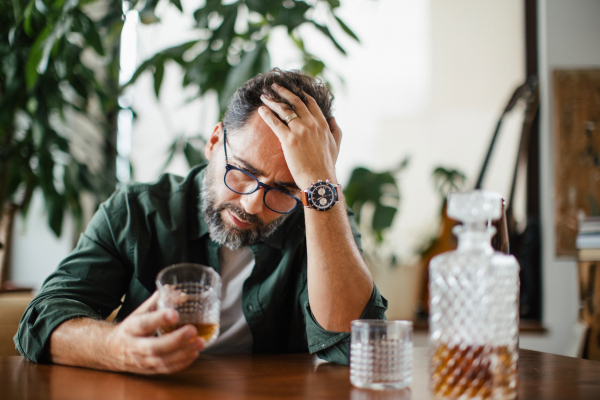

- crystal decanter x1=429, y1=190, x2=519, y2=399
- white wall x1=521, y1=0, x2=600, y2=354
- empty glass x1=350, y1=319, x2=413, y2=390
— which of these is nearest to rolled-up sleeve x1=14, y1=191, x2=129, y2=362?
empty glass x1=350, y1=319, x2=413, y2=390

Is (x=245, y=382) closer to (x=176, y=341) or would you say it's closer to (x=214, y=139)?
(x=176, y=341)

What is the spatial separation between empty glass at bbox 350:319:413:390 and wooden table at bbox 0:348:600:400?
0.02 metres

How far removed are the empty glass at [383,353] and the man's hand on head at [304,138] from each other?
0.46 metres

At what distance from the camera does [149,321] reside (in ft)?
2.27

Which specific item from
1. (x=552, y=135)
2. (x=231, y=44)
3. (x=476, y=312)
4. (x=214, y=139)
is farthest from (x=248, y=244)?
(x=552, y=135)

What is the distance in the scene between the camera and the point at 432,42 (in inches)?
122

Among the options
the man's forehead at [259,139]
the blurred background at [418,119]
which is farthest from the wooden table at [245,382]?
the blurred background at [418,119]

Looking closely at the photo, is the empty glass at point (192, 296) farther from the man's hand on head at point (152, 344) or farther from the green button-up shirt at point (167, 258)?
the green button-up shirt at point (167, 258)

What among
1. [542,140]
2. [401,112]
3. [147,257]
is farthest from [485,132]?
[147,257]

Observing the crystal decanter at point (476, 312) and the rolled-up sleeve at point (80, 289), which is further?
the rolled-up sleeve at point (80, 289)

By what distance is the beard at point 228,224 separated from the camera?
1.23 m

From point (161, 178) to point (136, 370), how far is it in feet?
2.45

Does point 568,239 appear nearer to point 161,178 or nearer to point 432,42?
point 432,42

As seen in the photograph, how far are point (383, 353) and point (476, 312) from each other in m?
0.16
